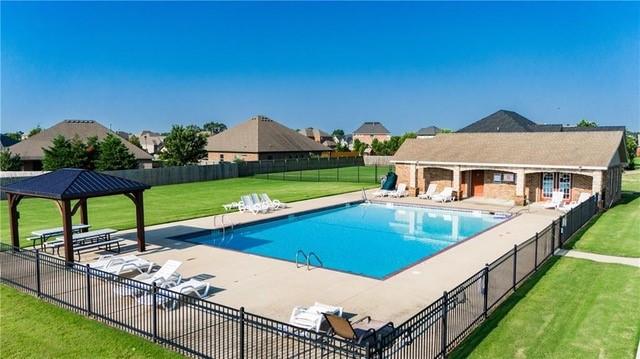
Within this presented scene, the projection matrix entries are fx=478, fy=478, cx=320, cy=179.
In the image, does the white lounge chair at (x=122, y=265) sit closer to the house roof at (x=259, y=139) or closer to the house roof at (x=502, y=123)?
the house roof at (x=259, y=139)

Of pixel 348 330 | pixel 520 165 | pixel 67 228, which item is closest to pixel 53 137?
pixel 67 228

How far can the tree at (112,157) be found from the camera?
43.6 metres

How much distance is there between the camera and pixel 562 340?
8758 millimetres

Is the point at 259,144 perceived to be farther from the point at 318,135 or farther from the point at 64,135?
the point at 318,135

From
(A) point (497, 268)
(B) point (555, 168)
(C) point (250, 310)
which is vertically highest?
(B) point (555, 168)

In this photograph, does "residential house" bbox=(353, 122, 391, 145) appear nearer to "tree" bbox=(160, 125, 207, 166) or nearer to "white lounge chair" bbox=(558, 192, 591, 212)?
"tree" bbox=(160, 125, 207, 166)

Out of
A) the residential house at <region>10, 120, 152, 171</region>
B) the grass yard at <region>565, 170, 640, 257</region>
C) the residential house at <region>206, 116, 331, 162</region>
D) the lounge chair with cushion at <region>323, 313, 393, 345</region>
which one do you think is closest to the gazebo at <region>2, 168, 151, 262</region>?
the lounge chair with cushion at <region>323, 313, 393, 345</region>

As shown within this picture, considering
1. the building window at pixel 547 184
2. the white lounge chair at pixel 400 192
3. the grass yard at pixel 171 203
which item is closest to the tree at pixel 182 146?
the grass yard at pixel 171 203

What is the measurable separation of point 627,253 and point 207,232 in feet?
50.9

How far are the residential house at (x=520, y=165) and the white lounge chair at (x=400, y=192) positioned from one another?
2.22 ft

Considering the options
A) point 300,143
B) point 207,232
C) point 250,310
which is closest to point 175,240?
point 207,232

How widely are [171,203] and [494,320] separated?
2343 centimetres

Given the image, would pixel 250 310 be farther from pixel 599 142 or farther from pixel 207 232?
pixel 599 142

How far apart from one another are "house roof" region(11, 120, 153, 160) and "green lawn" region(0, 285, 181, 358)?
43.9 metres
